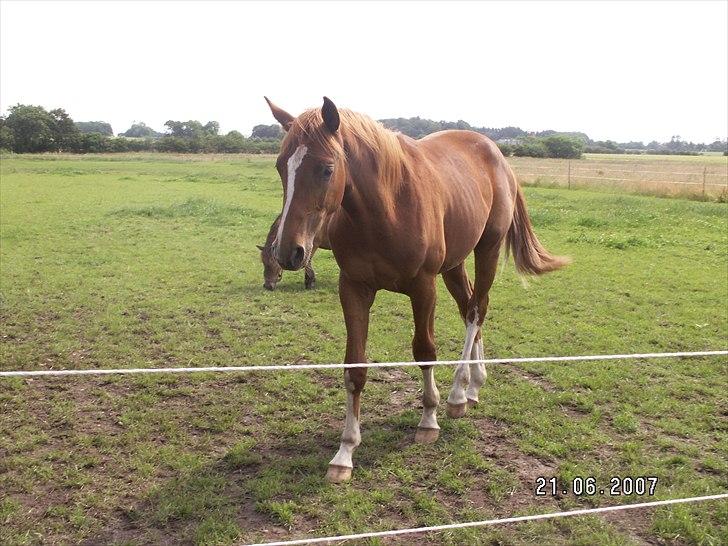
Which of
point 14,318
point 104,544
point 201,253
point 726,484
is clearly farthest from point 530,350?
point 201,253

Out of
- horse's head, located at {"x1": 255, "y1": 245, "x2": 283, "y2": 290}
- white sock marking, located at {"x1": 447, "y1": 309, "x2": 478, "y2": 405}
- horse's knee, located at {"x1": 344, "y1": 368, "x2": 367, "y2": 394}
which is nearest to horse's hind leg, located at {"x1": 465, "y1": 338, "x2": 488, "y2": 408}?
white sock marking, located at {"x1": 447, "y1": 309, "x2": 478, "y2": 405}

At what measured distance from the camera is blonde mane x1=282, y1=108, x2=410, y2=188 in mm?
2840

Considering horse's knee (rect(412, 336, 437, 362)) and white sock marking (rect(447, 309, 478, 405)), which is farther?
white sock marking (rect(447, 309, 478, 405))

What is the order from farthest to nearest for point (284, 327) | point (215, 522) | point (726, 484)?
1. point (284, 327)
2. point (726, 484)
3. point (215, 522)

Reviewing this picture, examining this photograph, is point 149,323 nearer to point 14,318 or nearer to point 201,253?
point 14,318

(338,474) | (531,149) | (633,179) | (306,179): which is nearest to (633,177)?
(633,179)

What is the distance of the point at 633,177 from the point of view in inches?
974

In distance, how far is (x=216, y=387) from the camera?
16.1ft

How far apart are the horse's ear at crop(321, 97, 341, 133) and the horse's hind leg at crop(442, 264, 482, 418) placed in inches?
84.6

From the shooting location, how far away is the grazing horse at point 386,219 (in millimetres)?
2826

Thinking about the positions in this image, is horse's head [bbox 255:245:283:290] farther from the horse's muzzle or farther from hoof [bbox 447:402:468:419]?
the horse's muzzle

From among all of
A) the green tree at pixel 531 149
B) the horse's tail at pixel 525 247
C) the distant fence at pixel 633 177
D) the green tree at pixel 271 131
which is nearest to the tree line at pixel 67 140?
the green tree at pixel 531 149

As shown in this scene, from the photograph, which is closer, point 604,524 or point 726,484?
point 604,524

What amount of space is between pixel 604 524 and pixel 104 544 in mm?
2557
